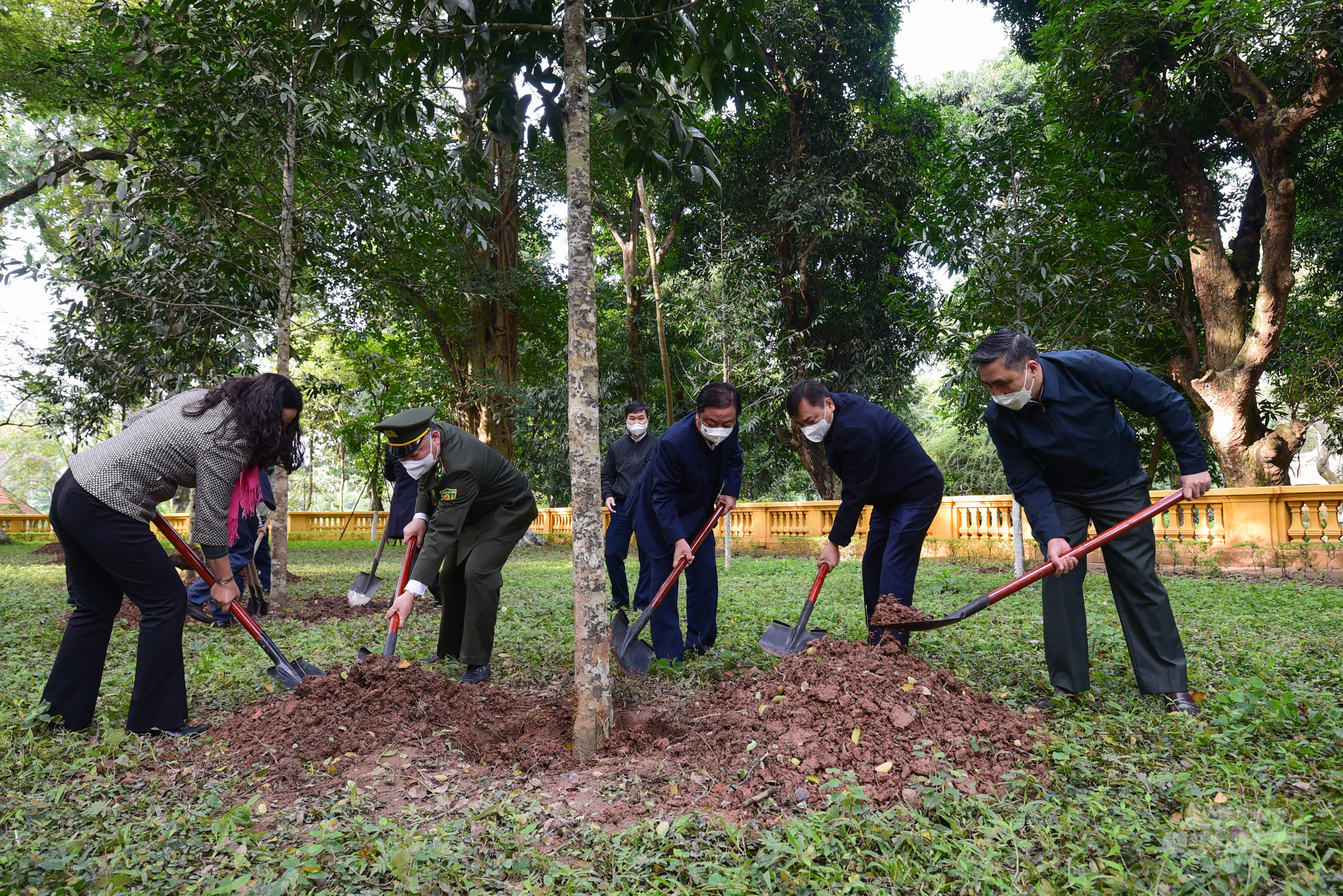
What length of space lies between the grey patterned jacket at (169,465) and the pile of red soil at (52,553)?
12.2 metres

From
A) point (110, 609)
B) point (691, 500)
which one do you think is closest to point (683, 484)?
point (691, 500)

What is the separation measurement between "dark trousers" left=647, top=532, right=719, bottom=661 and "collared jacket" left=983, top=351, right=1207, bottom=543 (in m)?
1.87

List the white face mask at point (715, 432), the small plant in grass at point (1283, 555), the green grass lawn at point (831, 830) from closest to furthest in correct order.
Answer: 1. the green grass lawn at point (831, 830)
2. the white face mask at point (715, 432)
3. the small plant in grass at point (1283, 555)

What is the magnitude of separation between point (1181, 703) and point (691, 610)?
254 cm

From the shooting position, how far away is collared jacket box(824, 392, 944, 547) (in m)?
4.29

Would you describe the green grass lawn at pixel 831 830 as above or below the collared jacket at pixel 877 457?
below

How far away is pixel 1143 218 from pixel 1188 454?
10.5m

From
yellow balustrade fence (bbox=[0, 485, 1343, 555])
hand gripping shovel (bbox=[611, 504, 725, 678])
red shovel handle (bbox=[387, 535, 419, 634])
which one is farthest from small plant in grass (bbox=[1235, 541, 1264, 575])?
red shovel handle (bbox=[387, 535, 419, 634])

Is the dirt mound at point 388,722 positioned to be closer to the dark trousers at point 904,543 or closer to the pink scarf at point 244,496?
the pink scarf at point 244,496

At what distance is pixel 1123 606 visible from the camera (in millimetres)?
3506

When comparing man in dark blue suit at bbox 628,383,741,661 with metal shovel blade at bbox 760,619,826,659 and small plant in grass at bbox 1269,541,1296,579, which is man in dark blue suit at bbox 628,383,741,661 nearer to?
metal shovel blade at bbox 760,619,826,659

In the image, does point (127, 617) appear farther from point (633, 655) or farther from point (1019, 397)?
point (1019, 397)

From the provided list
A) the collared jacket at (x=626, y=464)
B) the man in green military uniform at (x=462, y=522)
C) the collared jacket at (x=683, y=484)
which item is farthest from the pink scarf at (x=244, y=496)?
the collared jacket at (x=626, y=464)

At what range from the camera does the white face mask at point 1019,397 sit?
3.51 m
